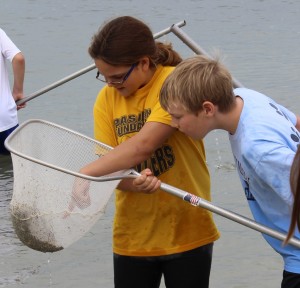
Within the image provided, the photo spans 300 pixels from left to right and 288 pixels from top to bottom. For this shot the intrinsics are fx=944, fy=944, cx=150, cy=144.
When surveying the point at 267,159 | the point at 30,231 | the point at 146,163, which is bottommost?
the point at 30,231

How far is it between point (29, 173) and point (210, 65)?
842 mm

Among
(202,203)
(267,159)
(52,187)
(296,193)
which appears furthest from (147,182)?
(296,193)

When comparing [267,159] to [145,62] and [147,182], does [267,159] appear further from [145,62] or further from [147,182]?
[145,62]

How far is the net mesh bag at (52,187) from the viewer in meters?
3.52

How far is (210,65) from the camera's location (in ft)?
10.7

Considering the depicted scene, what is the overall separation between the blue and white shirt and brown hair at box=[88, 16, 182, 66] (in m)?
0.46

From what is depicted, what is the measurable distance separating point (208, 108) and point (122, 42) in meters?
0.55

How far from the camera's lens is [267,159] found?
3.04 meters

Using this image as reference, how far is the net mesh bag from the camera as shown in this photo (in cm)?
352

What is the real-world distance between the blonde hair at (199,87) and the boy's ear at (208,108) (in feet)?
0.04

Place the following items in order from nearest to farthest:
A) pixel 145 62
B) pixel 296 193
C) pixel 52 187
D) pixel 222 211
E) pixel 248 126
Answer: pixel 296 193
pixel 248 126
pixel 222 211
pixel 52 187
pixel 145 62

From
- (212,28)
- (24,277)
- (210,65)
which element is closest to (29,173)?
(210,65)

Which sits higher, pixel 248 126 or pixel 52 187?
pixel 248 126

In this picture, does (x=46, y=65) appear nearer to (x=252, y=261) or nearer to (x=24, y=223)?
(x=252, y=261)
